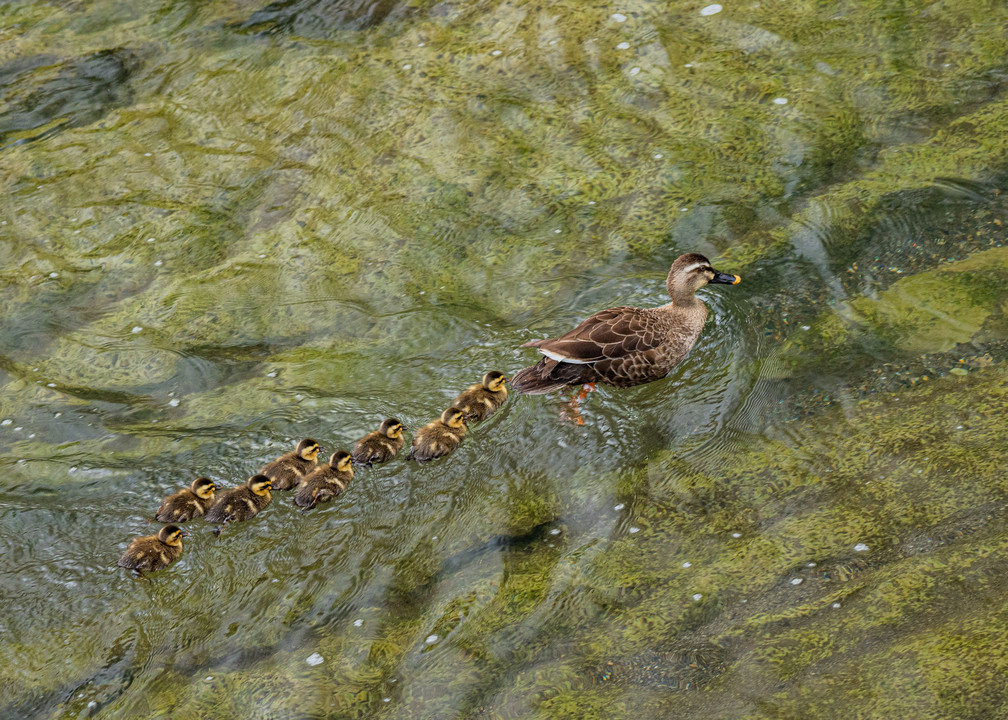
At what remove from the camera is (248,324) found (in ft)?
23.6

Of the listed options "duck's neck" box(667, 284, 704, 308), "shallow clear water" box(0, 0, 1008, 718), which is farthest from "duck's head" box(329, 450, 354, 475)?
"duck's neck" box(667, 284, 704, 308)

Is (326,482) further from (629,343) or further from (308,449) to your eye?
(629,343)

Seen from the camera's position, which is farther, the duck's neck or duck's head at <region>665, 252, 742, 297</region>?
the duck's neck

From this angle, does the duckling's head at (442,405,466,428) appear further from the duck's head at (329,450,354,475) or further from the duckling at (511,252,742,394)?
the duck's head at (329,450,354,475)

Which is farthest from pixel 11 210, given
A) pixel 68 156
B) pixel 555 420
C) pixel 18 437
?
pixel 555 420

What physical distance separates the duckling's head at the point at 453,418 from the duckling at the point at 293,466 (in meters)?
0.84

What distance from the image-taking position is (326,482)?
5.75 m

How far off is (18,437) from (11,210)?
9.38 feet

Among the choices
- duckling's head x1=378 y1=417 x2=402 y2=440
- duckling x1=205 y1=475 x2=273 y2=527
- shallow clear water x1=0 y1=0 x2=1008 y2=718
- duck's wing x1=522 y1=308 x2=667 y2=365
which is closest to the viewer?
shallow clear water x1=0 y1=0 x2=1008 y2=718

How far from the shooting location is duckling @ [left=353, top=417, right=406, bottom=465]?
598 cm

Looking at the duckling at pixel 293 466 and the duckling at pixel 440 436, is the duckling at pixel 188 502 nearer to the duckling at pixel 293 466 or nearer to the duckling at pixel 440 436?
the duckling at pixel 293 466

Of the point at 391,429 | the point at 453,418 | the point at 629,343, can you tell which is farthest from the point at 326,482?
the point at 629,343

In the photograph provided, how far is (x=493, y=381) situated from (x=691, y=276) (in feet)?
4.94

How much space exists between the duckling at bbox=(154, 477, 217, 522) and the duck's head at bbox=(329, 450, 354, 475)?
2.46ft
